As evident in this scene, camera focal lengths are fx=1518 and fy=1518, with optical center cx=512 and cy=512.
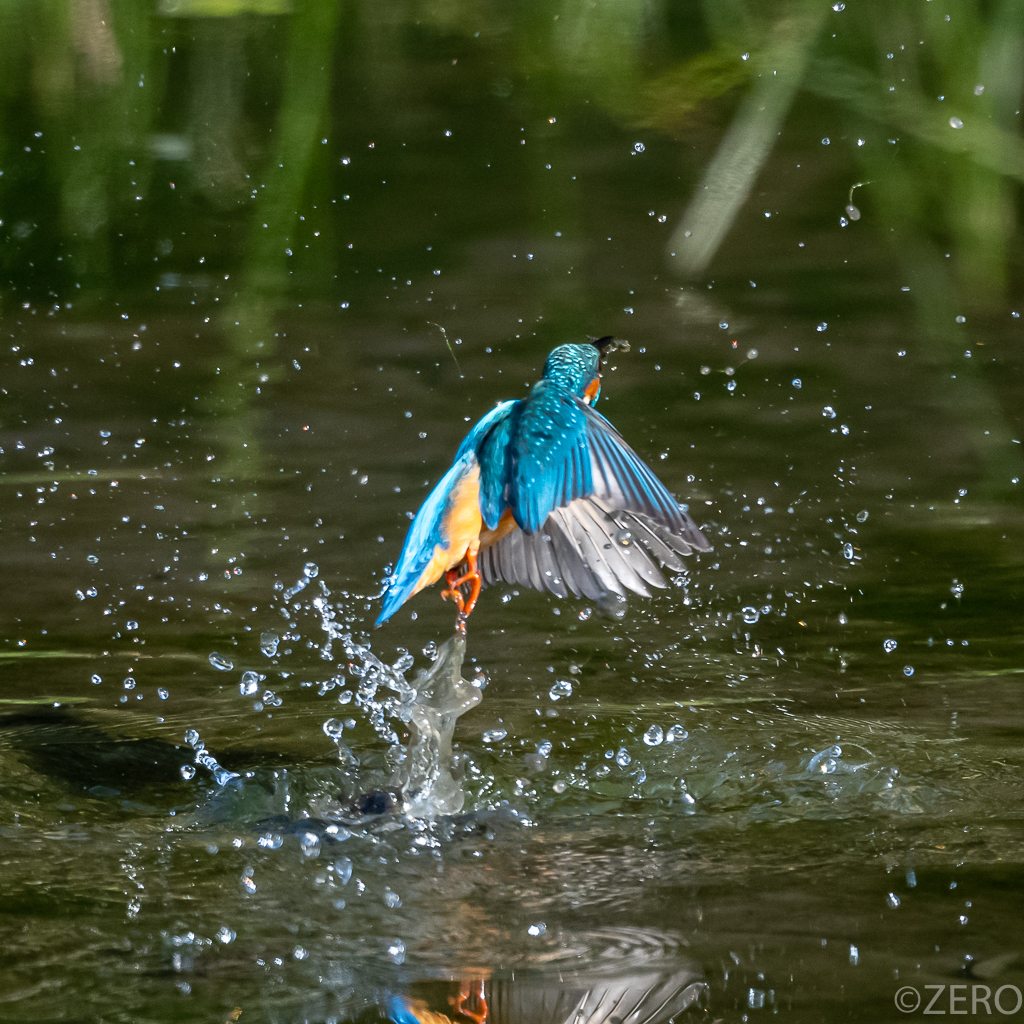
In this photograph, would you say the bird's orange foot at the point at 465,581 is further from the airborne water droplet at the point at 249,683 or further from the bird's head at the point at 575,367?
the airborne water droplet at the point at 249,683

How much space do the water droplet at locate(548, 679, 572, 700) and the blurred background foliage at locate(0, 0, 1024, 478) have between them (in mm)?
1835

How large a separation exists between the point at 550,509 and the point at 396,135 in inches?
123

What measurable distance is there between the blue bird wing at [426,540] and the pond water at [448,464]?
28cm

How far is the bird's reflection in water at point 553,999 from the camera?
1500mm

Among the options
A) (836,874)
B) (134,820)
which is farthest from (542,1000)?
(134,820)

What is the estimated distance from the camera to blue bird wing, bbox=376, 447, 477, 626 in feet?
7.74

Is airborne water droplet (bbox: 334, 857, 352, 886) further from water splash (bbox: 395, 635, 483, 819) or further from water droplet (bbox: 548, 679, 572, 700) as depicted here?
water droplet (bbox: 548, 679, 572, 700)

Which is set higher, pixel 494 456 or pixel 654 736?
pixel 494 456

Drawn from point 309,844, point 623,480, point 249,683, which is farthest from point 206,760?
point 623,480

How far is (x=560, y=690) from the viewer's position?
8.74ft

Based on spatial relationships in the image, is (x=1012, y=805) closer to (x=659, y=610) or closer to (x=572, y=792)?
(x=572, y=792)

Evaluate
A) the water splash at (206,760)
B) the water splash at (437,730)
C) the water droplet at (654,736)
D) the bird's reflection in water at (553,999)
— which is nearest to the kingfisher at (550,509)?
the water splash at (437,730)

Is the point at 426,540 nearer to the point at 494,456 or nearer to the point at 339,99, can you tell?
the point at 494,456

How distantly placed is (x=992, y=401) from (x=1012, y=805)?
2114mm
